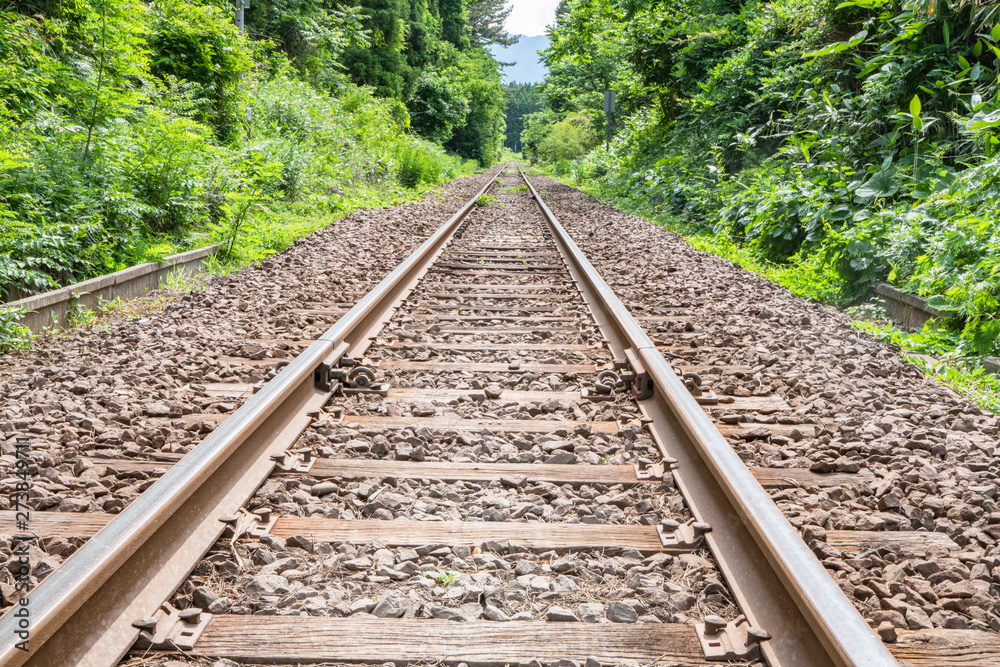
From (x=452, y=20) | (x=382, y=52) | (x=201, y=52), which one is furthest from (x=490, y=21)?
(x=201, y=52)

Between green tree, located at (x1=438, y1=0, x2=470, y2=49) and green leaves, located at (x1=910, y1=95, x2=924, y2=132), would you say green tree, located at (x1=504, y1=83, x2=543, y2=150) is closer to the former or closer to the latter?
green tree, located at (x1=438, y1=0, x2=470, y2=49)

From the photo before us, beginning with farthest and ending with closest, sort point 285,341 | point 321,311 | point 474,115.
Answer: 1. point 474,115
2. point 321,311
3. point 285,341

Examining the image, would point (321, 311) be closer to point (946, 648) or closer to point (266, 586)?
point (266, 586)

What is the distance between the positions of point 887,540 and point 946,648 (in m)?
0.54

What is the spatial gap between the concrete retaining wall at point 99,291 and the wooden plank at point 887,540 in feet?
14.4

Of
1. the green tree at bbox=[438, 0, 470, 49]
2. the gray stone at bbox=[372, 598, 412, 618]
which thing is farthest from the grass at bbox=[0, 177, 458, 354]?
the green tree at bbox=[438, 0, 470, 49]

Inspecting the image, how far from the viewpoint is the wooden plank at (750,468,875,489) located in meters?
2.63

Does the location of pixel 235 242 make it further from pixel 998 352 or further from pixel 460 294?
pixel 998 352

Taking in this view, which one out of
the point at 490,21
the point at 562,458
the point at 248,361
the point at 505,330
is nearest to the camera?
the point at 562,458

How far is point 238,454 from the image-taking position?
8.39ft

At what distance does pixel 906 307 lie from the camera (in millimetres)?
5254

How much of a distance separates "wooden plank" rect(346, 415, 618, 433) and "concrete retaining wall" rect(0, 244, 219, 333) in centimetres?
250

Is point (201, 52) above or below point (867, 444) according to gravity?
above

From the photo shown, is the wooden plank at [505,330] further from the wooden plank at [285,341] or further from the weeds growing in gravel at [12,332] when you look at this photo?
the weeds growing in gravel at [12,332]
